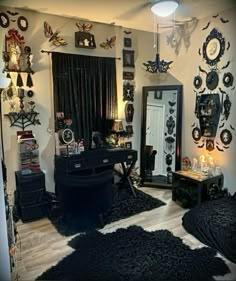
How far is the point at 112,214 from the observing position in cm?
304

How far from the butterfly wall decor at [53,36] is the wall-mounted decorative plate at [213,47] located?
6.38 ft

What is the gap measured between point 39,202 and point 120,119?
176 cm

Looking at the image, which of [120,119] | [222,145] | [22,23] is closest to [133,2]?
[22,23]

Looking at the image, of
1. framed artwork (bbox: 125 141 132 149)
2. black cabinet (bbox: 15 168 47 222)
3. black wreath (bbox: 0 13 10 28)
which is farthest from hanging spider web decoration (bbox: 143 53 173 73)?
black cabinet (bbox: 15 168 47 222)

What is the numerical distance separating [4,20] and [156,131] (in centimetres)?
259

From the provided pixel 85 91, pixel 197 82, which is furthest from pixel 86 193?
pixel 197 82

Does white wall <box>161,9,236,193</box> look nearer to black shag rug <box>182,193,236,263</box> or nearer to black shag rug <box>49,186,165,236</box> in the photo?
black shag rug <box>182,193,236,263</box>

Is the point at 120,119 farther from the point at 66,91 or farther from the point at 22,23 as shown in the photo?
the point at 22,23

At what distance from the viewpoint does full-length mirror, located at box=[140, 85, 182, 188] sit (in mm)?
3863

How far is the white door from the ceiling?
1.31 meters

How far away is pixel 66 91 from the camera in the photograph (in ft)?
11.0

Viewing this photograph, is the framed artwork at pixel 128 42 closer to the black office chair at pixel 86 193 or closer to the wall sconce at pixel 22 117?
the wall sconce at pixel 22 117

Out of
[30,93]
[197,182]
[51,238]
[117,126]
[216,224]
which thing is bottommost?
[51,238]

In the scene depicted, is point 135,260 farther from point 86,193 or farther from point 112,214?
point 112,214
